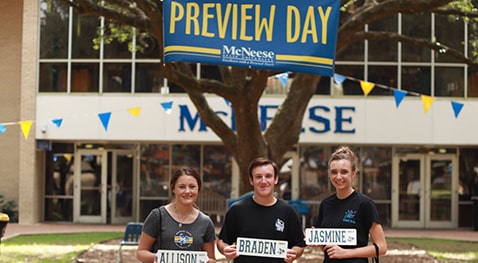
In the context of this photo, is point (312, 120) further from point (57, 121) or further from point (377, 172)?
point (57, 121)

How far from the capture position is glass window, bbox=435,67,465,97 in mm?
21562

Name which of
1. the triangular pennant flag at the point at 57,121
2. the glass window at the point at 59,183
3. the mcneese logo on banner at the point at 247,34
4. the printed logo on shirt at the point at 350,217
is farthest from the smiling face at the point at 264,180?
the glass window at the point at 59,183

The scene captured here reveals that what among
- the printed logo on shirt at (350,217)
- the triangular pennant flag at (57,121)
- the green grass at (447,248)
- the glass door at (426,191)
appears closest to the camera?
the printed logo on shirt at (350,217)

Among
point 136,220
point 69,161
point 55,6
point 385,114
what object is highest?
point 55,6

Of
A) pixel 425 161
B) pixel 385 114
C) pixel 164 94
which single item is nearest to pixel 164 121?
pixel 164 94

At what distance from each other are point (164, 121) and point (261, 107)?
279 cm

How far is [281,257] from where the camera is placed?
17.5 ft

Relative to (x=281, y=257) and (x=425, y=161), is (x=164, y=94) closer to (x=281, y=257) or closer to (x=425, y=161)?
(x=425, y=161)

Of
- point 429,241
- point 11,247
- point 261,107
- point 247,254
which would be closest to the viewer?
point 247,254

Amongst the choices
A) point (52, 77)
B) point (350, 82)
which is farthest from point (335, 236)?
point (52, 77)

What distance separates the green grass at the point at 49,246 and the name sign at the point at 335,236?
8.66m

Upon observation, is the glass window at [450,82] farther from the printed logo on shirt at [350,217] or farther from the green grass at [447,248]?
the printed logo on shirt at [350,217]

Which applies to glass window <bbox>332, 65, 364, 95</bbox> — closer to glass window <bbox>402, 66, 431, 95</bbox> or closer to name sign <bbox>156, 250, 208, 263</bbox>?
glass window <bbox>402, 66, 431, 95</bbox>

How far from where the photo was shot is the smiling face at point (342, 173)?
5.41m
